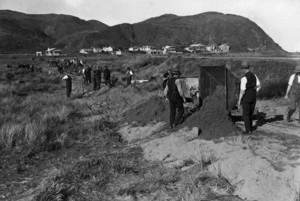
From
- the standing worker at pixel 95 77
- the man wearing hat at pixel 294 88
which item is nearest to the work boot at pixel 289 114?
the man wearing hat at pixel 294 88

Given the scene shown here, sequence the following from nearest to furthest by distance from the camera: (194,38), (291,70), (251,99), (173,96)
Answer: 1. (251,99)
2. (173,96)
3. (291,70)
4. (194,38)

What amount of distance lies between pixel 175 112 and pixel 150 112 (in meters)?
2.30

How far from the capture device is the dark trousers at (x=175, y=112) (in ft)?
29.5

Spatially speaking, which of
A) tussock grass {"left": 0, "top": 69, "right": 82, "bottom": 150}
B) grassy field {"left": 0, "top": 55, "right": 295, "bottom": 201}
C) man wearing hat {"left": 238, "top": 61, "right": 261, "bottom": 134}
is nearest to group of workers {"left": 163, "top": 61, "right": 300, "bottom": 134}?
man wearing hat {"left": 238, "top": 61, "right": 261, "bottom": 134}

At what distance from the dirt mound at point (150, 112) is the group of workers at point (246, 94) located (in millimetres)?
1154

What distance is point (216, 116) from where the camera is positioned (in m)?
8.55

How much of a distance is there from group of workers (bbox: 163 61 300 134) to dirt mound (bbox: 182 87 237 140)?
1.13ft

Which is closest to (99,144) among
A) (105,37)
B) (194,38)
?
(105,37)

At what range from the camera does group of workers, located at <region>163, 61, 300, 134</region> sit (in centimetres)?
768

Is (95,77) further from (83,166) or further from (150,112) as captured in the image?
(83,166)

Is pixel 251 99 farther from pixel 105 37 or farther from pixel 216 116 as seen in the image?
pixel 105 37

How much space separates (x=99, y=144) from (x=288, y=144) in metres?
4.76

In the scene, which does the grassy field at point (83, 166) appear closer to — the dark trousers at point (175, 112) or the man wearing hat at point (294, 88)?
the dark trousers at point (175, 112)

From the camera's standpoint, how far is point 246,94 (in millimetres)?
7691
